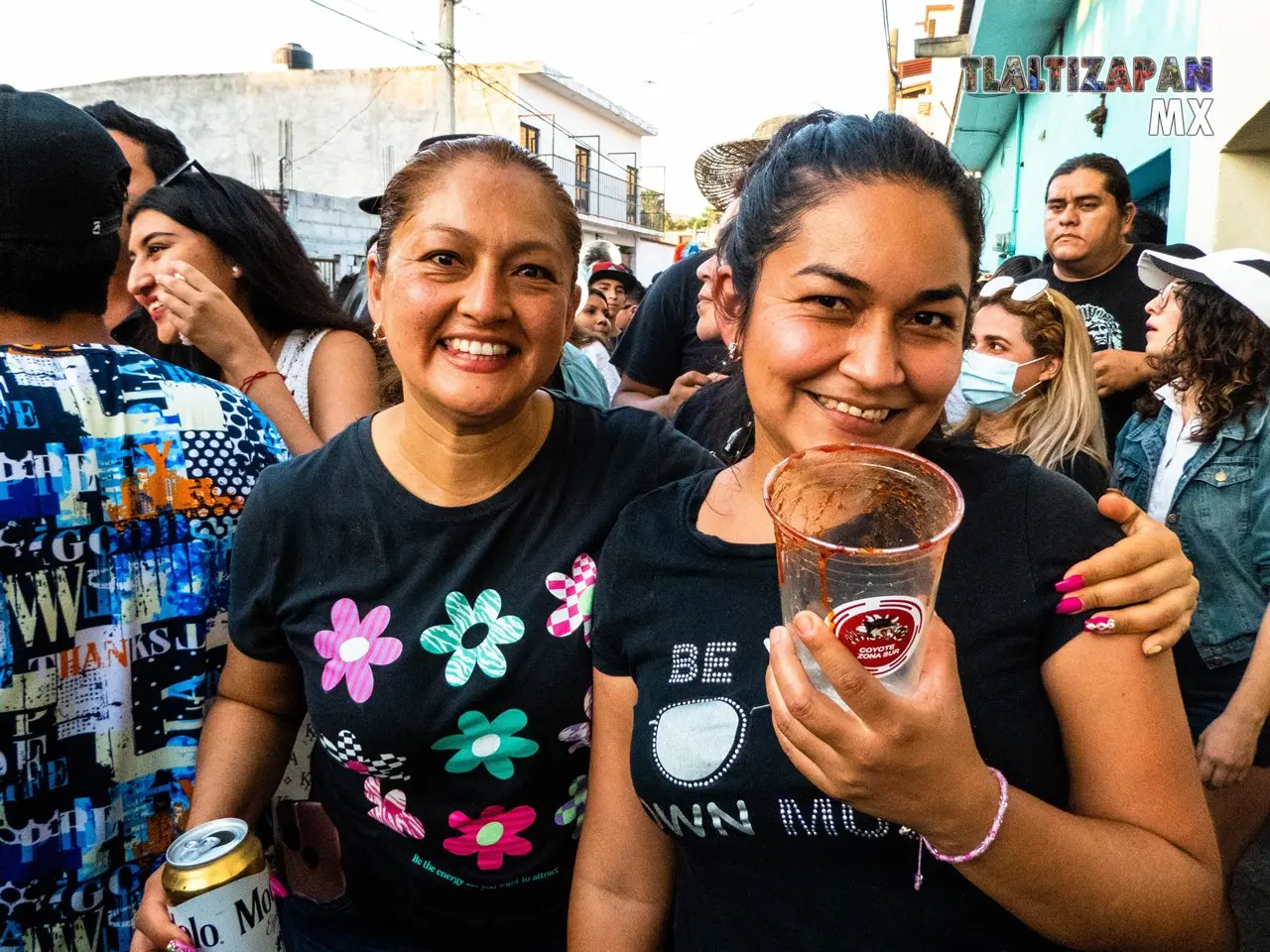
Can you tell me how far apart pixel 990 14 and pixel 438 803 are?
12016 mm

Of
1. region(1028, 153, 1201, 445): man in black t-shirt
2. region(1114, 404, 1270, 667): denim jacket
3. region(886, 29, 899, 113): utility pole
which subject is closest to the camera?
region(1114, 404, 1270, 667): denim jacket

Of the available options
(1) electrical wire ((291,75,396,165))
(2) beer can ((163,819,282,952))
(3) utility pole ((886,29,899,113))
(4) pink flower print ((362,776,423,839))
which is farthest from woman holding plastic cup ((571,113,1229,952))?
(1) electrical wire ((291,75,396,165))

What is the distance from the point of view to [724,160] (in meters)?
4.20

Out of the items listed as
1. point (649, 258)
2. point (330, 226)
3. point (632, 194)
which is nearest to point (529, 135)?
point (649, 258)

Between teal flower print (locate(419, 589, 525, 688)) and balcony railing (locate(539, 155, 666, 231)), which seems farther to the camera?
balcony railing (locate(539, 155, 666, 231))

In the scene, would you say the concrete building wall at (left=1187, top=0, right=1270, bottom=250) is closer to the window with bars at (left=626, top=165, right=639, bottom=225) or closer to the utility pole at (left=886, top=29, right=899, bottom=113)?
the utility pole at (left=886, top=29, right=899, bottom=113)

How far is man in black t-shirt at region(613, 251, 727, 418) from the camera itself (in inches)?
154

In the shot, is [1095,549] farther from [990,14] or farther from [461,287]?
[990,14]

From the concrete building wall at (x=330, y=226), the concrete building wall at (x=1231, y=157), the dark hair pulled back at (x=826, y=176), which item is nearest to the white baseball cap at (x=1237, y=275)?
the concrete building wall at (x=1231, y=157)

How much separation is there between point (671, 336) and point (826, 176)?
2797 millimetres

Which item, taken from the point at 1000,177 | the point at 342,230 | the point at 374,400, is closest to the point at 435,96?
the point at 342,230

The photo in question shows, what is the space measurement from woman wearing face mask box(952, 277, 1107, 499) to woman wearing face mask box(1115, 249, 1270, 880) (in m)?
0.31

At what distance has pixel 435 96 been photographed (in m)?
27.8

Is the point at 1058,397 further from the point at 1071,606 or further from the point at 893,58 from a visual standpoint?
the point at 893,58
